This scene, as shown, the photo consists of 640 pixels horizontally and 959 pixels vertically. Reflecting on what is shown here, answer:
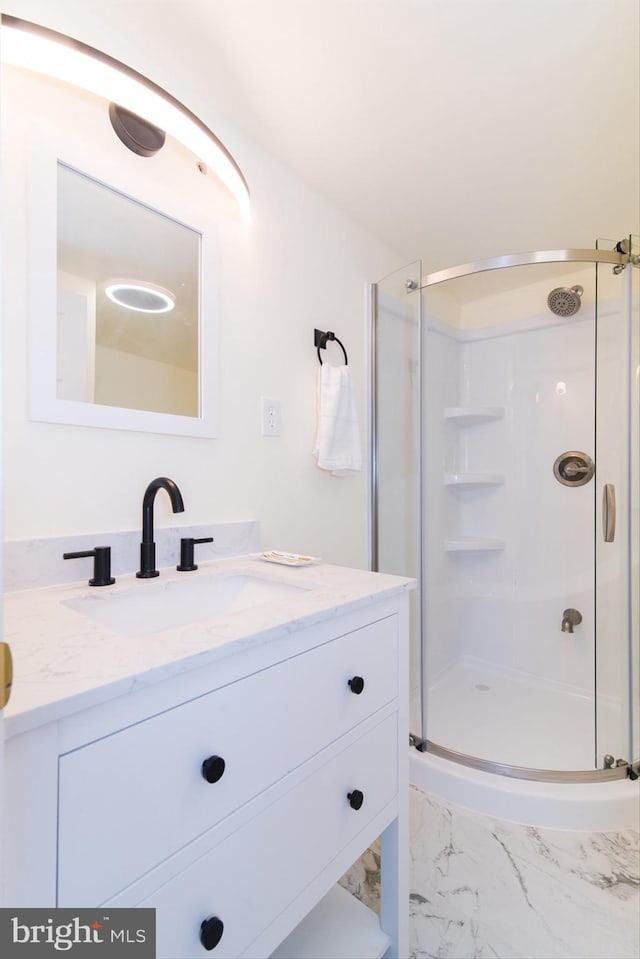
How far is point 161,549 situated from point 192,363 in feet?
1.69

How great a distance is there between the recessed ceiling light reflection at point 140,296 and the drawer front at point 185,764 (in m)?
0.94

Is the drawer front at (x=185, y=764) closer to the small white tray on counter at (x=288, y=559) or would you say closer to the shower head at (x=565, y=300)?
the small white tray on counter at (x=288, y=559)

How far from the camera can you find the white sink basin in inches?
34.7

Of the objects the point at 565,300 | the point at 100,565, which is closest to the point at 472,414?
Answer: the point at 565,300

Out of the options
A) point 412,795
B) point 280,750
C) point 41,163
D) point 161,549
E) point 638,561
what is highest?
point 41,163

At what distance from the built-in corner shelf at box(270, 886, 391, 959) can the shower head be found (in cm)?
233

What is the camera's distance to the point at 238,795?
2.10 feet

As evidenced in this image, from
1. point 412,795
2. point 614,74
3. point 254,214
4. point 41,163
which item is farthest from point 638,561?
point 41,163

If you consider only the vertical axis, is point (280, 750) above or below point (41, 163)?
below

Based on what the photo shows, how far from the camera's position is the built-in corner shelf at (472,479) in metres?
2.24

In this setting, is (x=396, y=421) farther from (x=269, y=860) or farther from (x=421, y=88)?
(x=269, y=860)

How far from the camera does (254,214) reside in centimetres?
141

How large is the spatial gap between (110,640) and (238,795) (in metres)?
0.30

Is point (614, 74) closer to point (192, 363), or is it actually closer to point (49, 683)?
point (192, 363)
